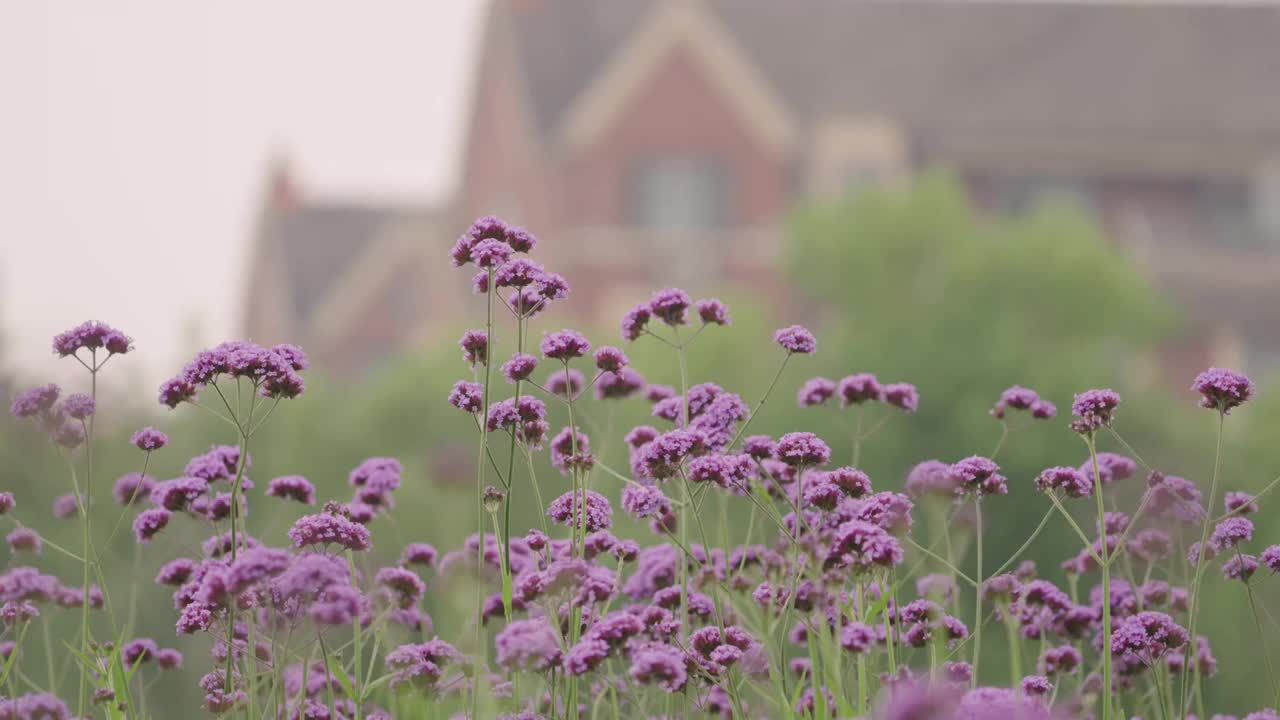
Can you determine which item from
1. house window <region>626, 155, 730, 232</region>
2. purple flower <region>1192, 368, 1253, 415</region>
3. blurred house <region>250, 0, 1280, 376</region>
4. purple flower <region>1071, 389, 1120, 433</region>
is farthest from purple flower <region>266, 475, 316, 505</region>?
house window <region>626, 155, 730, 232</region>

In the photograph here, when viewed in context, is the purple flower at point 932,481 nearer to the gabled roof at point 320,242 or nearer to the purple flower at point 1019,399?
the purple flower at point 1019,399

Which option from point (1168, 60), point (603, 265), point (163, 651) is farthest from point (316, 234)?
point (163, 651)

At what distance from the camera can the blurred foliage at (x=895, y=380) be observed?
24.4 meters

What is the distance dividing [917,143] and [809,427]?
15.5 metres

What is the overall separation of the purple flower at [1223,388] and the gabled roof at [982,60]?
109 feet

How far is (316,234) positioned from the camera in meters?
52.3

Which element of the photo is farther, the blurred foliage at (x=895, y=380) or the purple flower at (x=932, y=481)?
the blurred foliage at (x=895, y=380)

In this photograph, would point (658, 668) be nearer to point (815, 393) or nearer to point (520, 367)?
point (520, 367)

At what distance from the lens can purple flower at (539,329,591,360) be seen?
4.45 m

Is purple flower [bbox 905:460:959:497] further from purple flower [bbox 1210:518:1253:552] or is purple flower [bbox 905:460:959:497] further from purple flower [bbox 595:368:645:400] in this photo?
purple flower [bbox 595:368:645:400]

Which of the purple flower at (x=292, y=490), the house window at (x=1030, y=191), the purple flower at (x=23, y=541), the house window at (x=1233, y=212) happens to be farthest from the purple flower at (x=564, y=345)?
the house window at (x=1233, y=212)

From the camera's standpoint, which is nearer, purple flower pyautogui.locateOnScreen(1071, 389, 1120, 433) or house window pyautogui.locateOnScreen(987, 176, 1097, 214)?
purple flower pyautogui.locateOnScreen(1071, 389, 1120, 433)

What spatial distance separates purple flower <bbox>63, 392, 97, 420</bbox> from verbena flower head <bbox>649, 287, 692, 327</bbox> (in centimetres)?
163

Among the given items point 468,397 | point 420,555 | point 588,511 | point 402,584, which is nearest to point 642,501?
point 588,511
